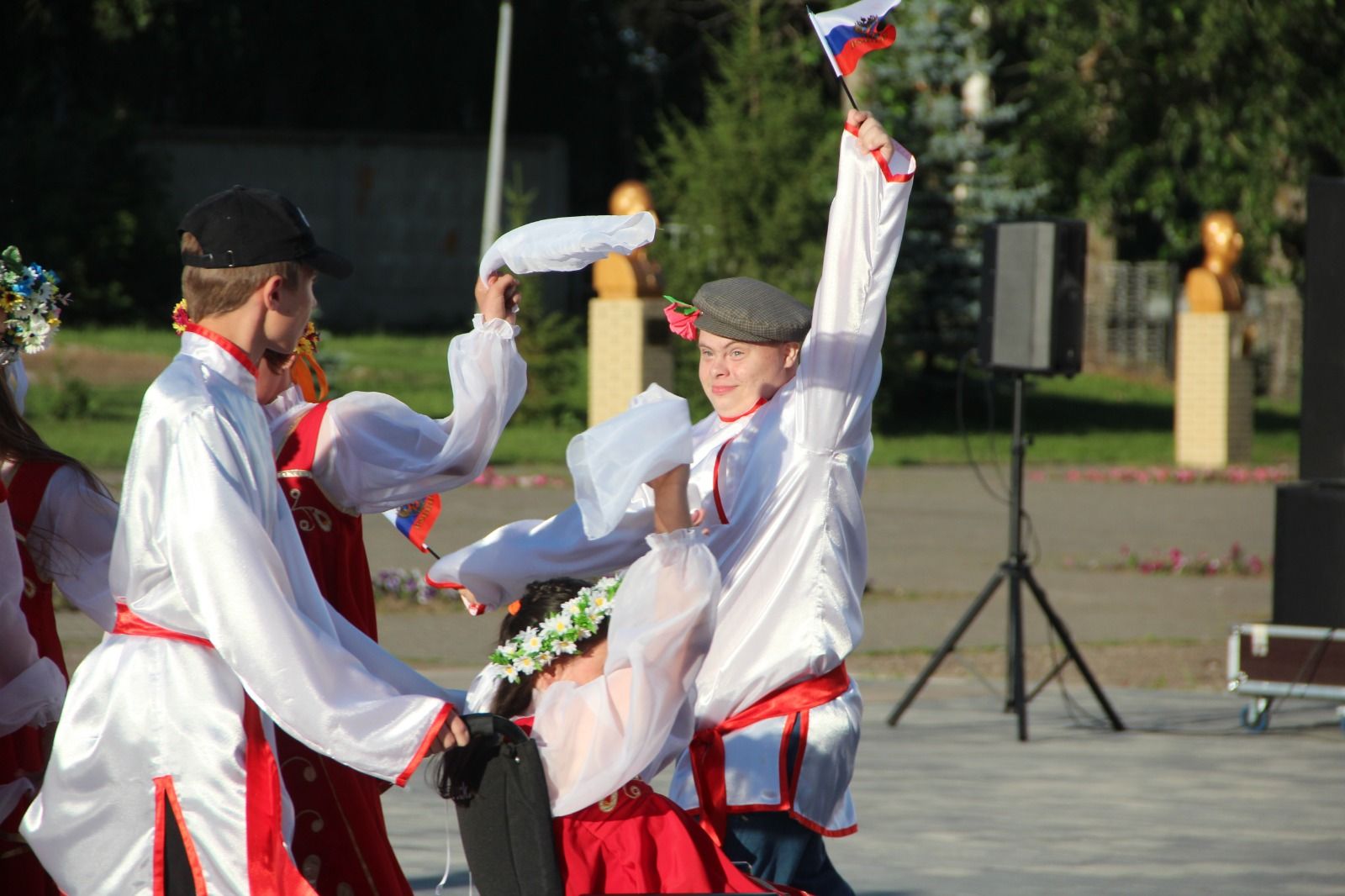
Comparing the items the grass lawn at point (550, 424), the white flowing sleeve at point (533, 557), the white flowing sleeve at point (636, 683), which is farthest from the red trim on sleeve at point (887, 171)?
the grass lawn at point (550, 424)

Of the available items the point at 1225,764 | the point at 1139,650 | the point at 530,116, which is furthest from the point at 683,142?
the point at 1225,764

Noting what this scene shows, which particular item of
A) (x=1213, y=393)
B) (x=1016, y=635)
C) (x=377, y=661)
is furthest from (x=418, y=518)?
(x=1213, y=393)

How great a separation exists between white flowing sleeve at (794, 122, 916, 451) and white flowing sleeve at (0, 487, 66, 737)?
1.70 metres

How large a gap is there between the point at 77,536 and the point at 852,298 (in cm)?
177

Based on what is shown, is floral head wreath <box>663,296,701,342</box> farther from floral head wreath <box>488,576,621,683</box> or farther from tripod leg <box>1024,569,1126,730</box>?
tripod leg <box>1024,569,1126,730</box>


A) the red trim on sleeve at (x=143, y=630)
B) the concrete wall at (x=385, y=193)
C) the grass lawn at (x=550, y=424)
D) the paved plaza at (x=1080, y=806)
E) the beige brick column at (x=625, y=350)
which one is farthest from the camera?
the concrete wall at (x=385, y=193)

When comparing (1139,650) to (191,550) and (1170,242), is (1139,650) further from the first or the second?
(1170,242)

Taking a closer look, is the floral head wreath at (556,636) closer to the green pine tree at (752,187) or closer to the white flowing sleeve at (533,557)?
the white flowing sleeve at (533,557)

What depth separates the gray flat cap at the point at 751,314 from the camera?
4.08 metres

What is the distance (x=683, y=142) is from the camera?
28516mm

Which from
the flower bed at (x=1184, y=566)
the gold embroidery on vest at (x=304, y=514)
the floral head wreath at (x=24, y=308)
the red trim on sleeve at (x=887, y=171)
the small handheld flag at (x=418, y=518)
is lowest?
the flower bed at (x=1184, y=566)

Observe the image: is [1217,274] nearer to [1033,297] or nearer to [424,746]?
[1033,297]

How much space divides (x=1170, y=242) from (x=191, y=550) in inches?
1258

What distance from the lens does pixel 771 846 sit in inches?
158
